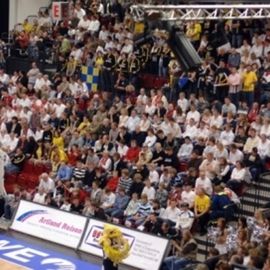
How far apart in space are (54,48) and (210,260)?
1491 centimetres

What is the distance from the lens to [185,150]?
20.7 m

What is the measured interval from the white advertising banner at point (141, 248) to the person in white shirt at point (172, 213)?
0.99 metres

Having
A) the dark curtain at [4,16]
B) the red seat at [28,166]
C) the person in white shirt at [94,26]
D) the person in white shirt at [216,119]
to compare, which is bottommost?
the red seat at [28,166]

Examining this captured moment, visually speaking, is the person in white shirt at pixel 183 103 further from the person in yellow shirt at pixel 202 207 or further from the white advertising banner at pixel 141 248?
the white advertising banner at pixel 141 248

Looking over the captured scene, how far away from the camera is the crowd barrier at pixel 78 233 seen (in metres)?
17.0

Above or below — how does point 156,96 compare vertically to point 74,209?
above

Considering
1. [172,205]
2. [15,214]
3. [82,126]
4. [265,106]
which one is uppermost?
[265,106]

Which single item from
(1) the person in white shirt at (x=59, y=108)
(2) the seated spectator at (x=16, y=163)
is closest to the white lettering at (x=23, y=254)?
(2) the seated spectator at (x=16, y=163)

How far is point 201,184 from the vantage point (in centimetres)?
1872

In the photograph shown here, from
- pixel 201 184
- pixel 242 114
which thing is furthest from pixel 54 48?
pixel 201 184

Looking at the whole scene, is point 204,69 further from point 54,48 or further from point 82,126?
point 54,48

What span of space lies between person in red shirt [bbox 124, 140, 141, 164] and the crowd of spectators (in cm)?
3

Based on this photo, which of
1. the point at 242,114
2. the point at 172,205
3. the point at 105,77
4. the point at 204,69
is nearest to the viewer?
the point at 172,205

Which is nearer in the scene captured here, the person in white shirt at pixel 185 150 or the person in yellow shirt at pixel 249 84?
the person in white shirt at pixel 185 150
